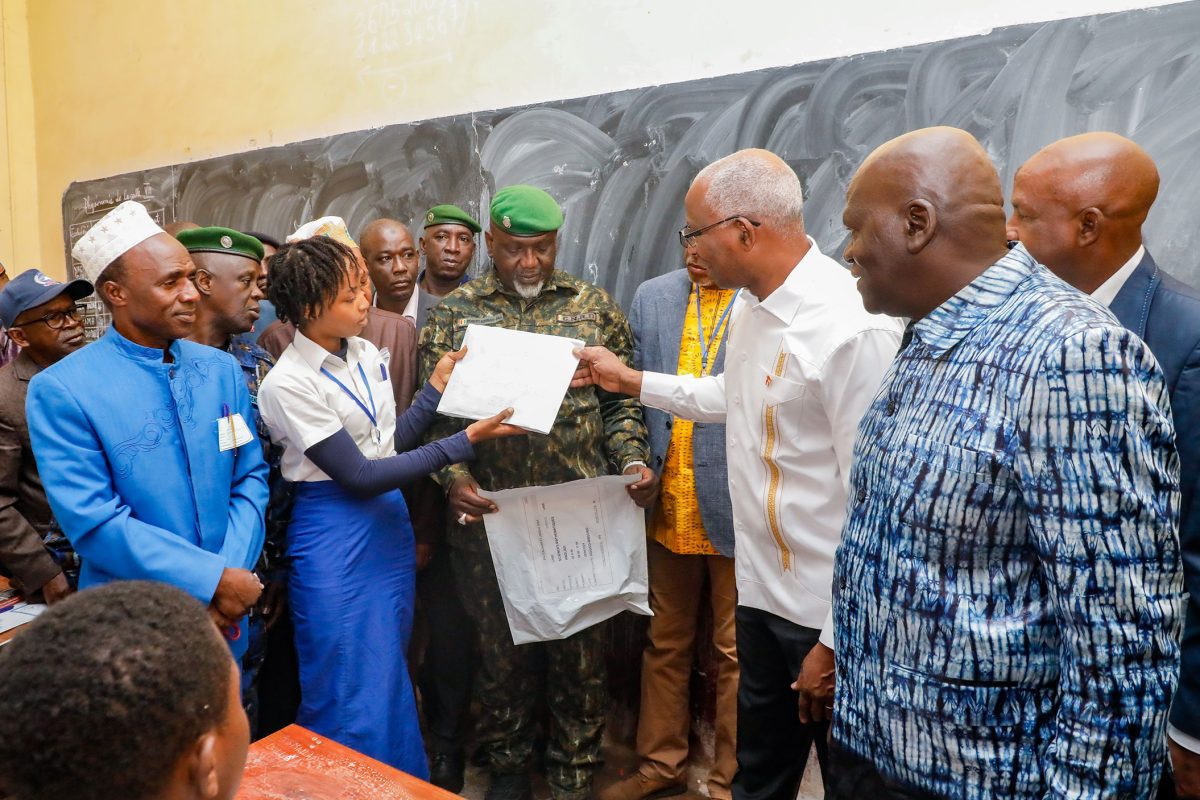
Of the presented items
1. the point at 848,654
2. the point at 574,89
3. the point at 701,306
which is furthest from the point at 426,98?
the point at 848,654

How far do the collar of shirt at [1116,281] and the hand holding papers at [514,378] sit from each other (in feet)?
4.52

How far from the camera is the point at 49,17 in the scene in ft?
20.7

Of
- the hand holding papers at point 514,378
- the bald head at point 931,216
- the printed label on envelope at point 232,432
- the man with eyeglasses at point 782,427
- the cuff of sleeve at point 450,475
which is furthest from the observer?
the cuff of sleeve at point 450,475

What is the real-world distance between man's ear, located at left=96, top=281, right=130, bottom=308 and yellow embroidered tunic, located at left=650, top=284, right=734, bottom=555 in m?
1.69

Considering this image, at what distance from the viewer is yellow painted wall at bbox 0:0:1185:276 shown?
294cm

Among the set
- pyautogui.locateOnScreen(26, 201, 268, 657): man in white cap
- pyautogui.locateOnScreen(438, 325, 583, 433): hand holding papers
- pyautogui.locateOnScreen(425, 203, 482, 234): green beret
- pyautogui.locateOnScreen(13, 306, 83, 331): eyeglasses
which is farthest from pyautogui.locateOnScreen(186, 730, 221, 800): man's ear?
pyautogui.locateOnScreen(425, 203, 482, 234): green beret

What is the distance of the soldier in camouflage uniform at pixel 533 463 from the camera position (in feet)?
9.32

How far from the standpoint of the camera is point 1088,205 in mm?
1818

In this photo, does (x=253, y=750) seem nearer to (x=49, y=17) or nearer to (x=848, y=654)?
(x=848, y=654)

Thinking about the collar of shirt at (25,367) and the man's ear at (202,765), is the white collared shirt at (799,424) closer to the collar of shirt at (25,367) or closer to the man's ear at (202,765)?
the man's ear at (202,765)

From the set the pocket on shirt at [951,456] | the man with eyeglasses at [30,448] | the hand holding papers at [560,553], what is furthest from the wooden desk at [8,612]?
the pocket on shirt at [951,456]

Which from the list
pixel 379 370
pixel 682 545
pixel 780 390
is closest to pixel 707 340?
pixel 682 545

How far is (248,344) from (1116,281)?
241 centimetres

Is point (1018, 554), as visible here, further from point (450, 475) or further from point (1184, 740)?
point (450, 475)
